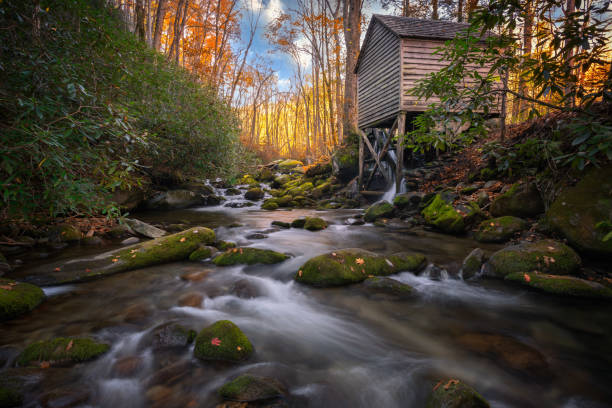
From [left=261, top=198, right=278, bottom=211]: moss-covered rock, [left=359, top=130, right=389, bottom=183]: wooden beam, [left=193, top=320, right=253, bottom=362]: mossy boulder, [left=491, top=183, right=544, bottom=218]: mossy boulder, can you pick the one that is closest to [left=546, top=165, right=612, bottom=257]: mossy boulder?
[left=491, top=183, right=544, bottom=218]: mossy boulder

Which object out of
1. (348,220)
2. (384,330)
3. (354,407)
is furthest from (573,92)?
(348,220)

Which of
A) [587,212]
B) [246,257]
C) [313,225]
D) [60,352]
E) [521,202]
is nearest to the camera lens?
[60,352]

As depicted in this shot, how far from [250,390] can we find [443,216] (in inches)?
253

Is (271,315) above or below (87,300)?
below

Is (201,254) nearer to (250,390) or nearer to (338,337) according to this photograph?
(338,337)

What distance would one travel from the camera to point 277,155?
118 feet

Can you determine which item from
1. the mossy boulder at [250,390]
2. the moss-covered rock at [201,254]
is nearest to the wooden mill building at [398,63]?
the moss-covered rock at [201,254]

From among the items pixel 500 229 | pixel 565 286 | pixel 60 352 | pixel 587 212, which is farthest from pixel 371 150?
pixel 60 352

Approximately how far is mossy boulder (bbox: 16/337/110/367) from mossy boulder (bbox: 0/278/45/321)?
93 centimetres

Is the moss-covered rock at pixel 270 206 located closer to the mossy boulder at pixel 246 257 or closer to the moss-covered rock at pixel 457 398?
the mossy boulder at pixel 246 257

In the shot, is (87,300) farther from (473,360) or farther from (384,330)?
(473,360)

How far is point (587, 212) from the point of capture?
13.2 feet

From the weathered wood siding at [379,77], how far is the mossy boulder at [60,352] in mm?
10628

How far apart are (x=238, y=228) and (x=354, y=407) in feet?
21.7
